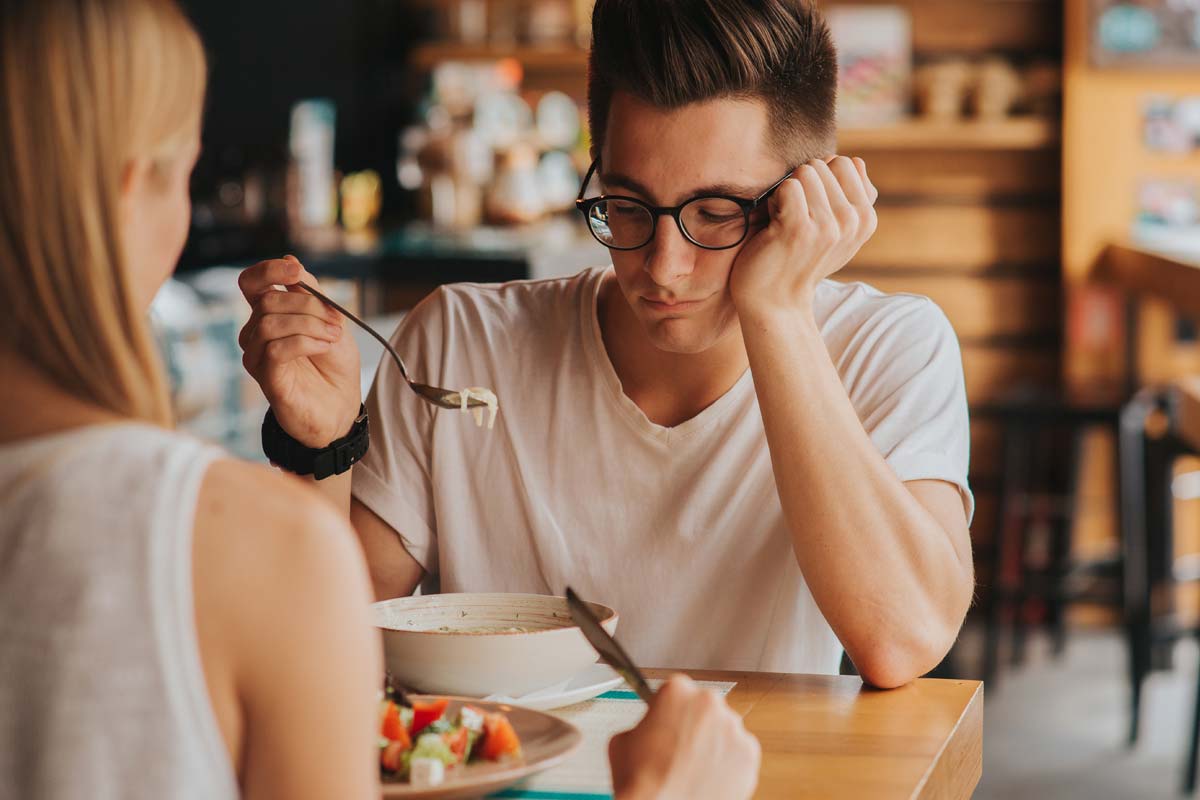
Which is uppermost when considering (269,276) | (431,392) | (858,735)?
(269,276)

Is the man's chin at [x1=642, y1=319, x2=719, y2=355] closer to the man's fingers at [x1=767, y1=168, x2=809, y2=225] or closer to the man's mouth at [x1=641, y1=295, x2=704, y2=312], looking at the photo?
the man's mouth at [x1=641, y1=295, x2=704, y2=312]

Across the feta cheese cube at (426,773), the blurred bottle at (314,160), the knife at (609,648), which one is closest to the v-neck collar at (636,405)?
the knife at (609,648)

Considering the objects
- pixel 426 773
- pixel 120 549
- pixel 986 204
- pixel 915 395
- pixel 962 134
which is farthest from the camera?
pixel 986 204

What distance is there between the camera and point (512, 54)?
542cm

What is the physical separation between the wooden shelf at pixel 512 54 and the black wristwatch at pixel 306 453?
3.99m

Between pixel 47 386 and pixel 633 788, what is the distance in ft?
1.37

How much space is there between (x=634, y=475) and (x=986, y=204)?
13.2ft

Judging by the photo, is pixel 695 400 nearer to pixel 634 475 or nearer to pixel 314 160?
pixel 634 475

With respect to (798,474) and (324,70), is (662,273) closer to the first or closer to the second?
Result: (798,474)

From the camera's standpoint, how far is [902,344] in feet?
5.33

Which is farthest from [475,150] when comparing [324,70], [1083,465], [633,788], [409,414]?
[633,788]

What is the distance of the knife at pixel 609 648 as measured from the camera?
1.02 meters

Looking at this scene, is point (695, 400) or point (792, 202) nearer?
point (792, 202)

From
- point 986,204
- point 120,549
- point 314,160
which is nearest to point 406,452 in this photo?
point 120,549
